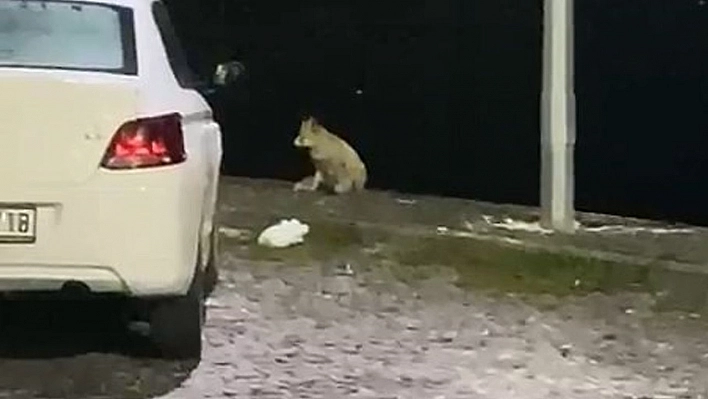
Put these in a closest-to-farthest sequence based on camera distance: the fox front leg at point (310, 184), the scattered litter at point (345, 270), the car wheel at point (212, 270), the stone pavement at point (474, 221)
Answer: the car wheel at point (212, 270), the scattered litter at point (345, 270), the stone pavement at point (474, 221), the fox front leg at point (310, 184)

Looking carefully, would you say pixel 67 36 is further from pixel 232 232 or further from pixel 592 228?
pixel 592 228

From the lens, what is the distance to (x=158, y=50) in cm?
687

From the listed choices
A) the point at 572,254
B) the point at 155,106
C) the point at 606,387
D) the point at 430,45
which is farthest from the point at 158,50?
the point at 430,45

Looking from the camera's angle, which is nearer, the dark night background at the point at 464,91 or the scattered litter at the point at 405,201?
the dark night background at the point at 464,91

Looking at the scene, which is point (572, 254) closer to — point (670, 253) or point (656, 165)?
point (670, 253)

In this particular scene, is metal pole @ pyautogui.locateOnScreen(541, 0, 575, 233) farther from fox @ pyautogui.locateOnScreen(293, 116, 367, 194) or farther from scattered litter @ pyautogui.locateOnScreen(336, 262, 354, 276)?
fox @ pyautogui.locateOnScreen(293, 116, 367, 194)

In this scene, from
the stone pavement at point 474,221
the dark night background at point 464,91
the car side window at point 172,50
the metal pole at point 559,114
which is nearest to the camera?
the car side window at point 172,50

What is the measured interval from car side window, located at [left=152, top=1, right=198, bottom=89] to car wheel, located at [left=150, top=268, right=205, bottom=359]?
2.78 ft

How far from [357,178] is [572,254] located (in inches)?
145

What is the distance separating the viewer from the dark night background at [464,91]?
11.8m

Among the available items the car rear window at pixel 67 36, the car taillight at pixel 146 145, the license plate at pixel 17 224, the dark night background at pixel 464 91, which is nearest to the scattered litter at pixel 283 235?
the dark night background at pixel 464 91

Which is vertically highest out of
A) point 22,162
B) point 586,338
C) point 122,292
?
point 22,162

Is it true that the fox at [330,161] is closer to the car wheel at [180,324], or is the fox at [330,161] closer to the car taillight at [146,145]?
the car wheel at [180,324]

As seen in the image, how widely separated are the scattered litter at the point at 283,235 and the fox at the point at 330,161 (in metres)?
2.12
